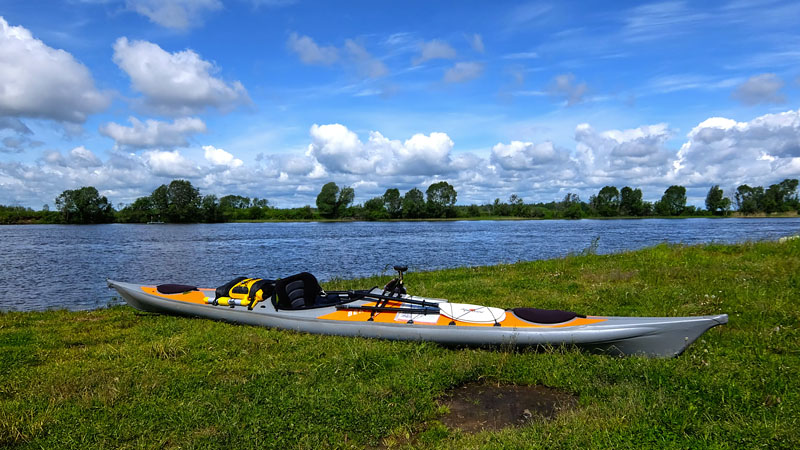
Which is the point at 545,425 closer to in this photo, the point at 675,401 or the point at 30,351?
the point at 675,401

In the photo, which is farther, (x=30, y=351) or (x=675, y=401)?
(x=30, y=351)

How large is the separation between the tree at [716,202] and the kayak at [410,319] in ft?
414

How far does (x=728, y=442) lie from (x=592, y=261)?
11.7 meters

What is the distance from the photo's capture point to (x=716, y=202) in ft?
361

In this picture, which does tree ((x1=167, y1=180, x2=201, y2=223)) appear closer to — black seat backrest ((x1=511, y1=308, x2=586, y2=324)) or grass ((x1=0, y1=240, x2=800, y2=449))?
grass ((x1=0, y1=240, x2=800, y2=449))

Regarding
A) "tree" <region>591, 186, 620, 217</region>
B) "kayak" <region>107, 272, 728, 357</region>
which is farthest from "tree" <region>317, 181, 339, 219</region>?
"kayak" <region>107, 272, 728, 357</region>

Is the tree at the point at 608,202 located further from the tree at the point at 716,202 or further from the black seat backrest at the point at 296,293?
the black seat backrest at the point at 296,293

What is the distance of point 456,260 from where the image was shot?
22250 mm

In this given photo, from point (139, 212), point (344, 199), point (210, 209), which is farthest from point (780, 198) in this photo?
point (139, 212)

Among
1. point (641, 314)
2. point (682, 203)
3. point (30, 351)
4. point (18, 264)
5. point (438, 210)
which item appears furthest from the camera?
point (682, 203)

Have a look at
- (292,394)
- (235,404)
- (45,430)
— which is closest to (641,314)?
(292,394)

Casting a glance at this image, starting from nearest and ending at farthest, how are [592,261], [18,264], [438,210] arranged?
[592,261], [18,264], [438,210]

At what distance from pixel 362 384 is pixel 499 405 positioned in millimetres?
1534

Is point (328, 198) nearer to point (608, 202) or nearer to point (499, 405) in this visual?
point (608, 202)
